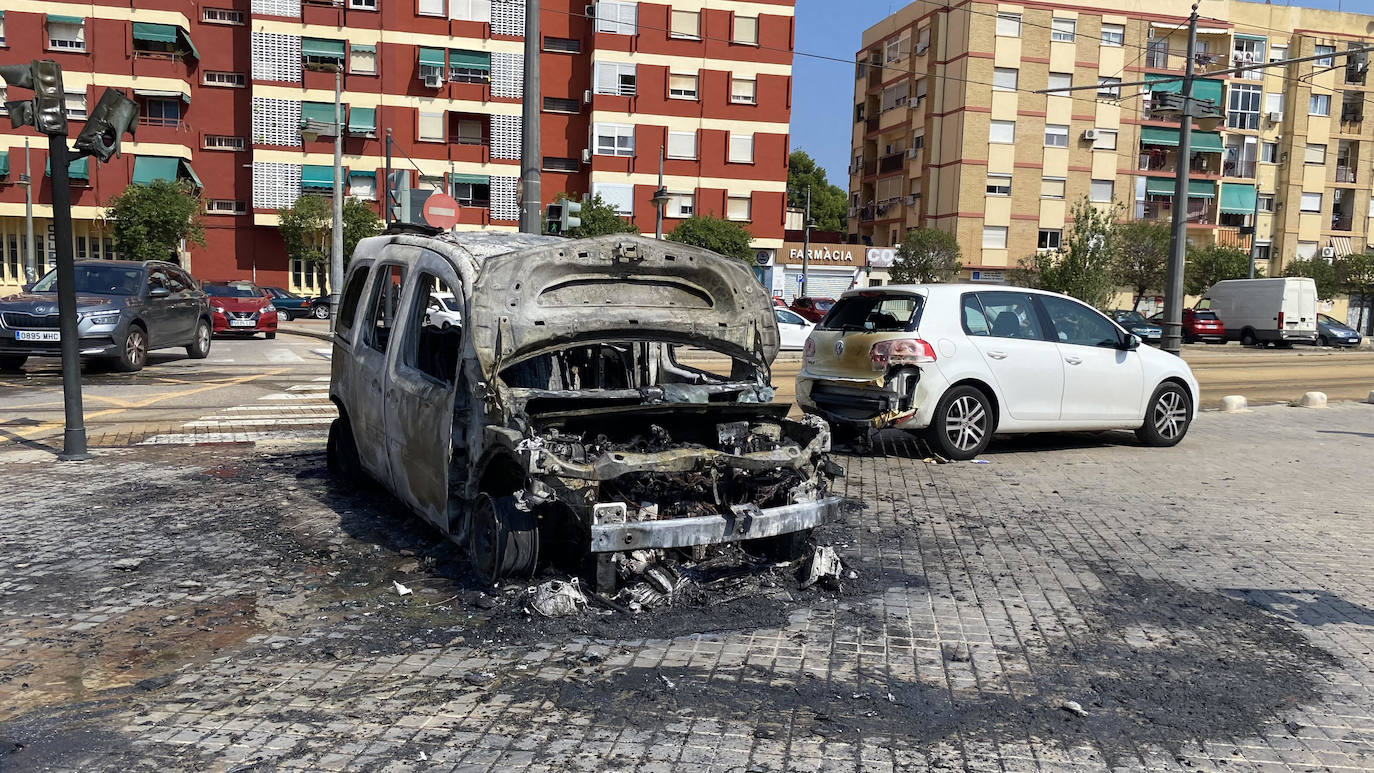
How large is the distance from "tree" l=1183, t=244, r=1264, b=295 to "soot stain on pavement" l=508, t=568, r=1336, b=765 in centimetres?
5506

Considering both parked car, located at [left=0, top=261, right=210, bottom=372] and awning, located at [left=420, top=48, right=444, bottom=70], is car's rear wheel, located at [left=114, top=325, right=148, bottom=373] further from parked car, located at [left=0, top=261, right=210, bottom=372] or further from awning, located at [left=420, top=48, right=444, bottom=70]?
awning, located at [left=420, top=48, right=444, bottom=70]

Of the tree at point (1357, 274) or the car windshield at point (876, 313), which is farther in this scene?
the tree at point (1357, 274)

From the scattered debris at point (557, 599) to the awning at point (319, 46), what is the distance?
4835 cm

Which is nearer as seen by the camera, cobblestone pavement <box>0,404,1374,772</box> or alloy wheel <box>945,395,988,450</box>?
cobblestone pavement <box>0,404,1374,772</box>

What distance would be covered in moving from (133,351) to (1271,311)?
3769 centimetres

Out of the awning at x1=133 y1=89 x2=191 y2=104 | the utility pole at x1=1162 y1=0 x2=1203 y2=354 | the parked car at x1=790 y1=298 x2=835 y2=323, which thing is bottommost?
the parked car at x1=790 y1=298 x2=835 y2=323

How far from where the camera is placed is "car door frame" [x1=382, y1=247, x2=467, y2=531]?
5602 mm

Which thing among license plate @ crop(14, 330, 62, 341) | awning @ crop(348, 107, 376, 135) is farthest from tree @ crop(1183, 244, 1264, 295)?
license plate @ crop(14, 330, 62, 341)

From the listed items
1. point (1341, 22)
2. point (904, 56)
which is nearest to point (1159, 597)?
point (904, 56)

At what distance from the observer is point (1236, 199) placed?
61312mm

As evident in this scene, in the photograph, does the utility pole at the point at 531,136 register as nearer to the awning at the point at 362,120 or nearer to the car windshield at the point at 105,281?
the car windshield at the point at 105,281

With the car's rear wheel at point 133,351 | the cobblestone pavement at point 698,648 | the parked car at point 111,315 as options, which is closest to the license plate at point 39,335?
the parked car at point 111,315

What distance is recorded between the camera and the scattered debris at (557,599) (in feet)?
16.2

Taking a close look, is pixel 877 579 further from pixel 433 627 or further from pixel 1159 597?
pixel 433 627
